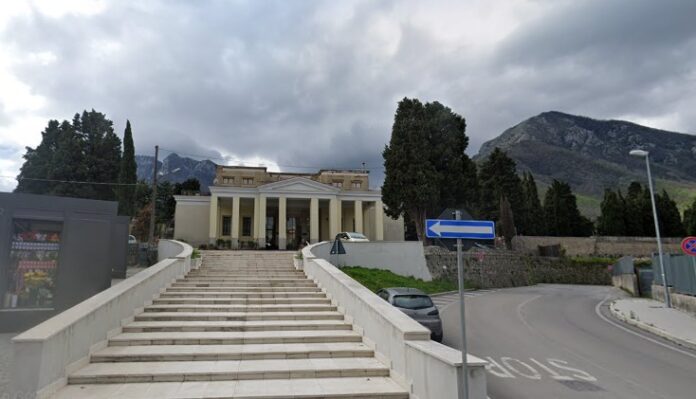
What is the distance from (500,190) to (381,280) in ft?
108

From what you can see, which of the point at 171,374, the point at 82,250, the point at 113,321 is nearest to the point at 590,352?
the point at 171,374

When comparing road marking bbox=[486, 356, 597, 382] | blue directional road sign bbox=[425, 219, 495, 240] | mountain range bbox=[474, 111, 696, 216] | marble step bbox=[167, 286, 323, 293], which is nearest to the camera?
blue directional road sign bbox=[425, 219, 495, 240]

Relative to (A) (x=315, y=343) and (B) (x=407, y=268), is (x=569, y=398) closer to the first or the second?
(A) (x=315, y=343)

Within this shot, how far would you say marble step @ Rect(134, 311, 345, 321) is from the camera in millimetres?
9570

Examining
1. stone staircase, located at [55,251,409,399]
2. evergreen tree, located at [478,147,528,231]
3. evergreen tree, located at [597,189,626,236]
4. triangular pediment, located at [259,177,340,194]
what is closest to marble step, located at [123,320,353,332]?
stone staircase, located at [55,251,409,399]

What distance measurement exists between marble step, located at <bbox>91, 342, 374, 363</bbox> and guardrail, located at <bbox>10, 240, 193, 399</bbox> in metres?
0.43

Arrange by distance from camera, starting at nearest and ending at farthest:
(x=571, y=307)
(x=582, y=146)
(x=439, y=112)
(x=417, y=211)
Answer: (x=571, y=307)
(x=417, y=211)
(x=439, y=112)
(x=582, y=146)

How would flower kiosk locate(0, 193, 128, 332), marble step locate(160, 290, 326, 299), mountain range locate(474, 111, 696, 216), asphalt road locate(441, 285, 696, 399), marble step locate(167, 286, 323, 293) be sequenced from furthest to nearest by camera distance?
mountain range locate(474, 111, 696, 216) → marble step locate(167, 286, 323, 293) → marble step locate(160, 290, 326, 299) → flower kiosk locate(0, 193, 128, 332) → asphalt road locate(441, 285, 696, 399)

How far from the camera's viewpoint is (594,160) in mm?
161750

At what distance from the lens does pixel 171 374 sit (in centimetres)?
653

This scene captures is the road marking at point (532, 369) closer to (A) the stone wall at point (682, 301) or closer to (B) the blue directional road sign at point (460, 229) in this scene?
(B) the blue directional road sign at point (460, 229)

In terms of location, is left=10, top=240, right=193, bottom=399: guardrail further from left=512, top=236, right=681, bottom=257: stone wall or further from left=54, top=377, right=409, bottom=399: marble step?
left=512, top=236, right=681, bottom=257: stone wall

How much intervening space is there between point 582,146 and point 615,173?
144 feet

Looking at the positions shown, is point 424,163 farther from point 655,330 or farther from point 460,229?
point 460,229
